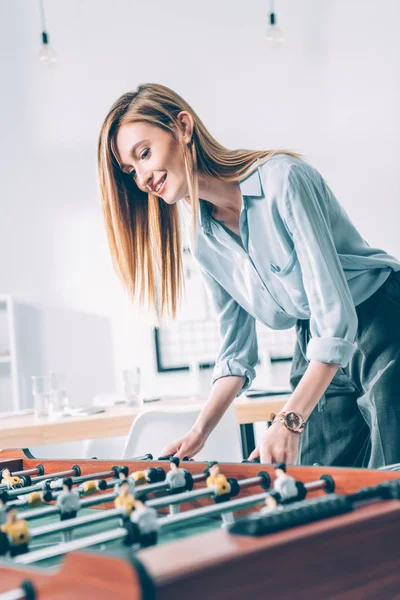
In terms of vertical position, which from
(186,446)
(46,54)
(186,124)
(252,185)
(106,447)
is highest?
(46,54)

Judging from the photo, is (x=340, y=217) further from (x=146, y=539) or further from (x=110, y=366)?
(x=110, y=366)

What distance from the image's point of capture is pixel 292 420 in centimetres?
126

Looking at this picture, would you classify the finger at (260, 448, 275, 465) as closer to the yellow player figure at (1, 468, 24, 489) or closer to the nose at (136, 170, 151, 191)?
the yellow player figure at (1, 468, 24, 489)

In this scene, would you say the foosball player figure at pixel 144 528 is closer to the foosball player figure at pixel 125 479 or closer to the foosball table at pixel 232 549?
the foosball table at pixel 232 549

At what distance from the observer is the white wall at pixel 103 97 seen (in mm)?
4707

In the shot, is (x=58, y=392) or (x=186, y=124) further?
(x=58, y=392)

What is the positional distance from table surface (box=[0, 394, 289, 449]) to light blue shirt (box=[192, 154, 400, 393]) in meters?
1.27

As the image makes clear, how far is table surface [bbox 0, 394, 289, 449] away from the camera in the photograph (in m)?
2.86

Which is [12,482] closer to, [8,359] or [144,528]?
[144,528]

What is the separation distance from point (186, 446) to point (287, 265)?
16.8 inches

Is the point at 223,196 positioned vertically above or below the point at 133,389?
above

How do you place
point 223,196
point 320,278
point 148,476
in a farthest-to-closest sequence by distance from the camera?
point 223,196
point 320,278
point 148,476

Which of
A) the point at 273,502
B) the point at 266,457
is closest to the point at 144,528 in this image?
the point at 273,502

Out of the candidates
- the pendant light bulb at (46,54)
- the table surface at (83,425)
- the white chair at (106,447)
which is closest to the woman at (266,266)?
the white chair at (106,447)
